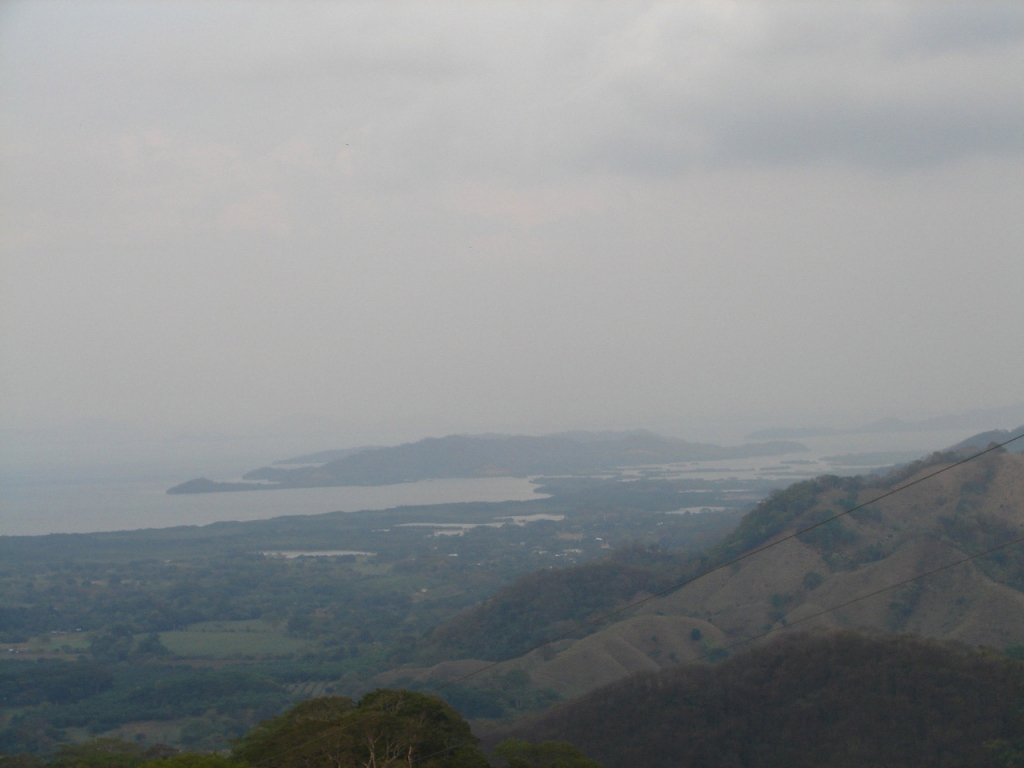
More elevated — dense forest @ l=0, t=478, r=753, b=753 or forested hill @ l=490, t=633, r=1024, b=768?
forested hill @ l=490, t=633, r=1024, b=768

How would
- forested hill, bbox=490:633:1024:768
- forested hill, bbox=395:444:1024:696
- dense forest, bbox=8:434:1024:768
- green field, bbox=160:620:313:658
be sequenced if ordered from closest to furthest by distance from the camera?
1. forested hill, bbox=490:633:1024:768
2. dense forest, bbox=8:434:1024:768
3. forested hill, bbox=395:444:1024:696
4. green field, bbox=160:620:313:658

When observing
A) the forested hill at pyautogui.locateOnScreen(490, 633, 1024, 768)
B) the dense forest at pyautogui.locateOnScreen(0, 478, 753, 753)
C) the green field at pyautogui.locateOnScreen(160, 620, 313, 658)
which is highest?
the forested hill at pyautogui.locateOnScreen(490, 633, 1024, 768)

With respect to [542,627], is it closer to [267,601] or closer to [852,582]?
[852,582]

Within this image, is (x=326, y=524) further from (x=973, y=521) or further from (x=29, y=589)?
(x=973, y=521)

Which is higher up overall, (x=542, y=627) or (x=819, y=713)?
(x=819, y=713)

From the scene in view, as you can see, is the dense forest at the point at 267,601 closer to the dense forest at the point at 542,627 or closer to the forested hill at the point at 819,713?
the dense forest at the point at 542,627

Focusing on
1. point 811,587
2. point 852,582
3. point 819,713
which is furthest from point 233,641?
point 819,713

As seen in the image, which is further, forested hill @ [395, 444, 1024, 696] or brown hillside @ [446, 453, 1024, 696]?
forested hill @ [395, 444, 1024, 696]

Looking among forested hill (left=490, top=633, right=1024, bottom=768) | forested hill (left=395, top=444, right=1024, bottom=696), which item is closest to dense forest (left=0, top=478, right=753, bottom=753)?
forested hill (left=395, top=444, right=1024, bottom=696)

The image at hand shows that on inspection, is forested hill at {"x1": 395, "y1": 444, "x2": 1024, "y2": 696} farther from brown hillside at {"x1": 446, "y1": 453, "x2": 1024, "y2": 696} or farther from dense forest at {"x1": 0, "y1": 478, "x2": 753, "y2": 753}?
dense forest at {"x1": 0, "y1": 478, "x2": 753, "y2": 753}

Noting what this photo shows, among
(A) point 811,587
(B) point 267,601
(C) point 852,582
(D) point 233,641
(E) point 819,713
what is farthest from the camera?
(B) point 267,601
